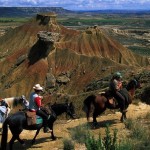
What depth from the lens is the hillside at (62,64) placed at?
192ft

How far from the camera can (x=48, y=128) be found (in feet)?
53.5

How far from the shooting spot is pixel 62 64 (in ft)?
223

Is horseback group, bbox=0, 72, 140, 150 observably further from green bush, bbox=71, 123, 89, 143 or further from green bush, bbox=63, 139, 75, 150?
green bush, bbox=63, 139, 75, 150

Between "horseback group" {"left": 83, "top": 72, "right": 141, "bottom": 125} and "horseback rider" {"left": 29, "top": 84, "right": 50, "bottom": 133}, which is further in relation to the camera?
"horseback group" {"left": 83, "top": 72, "right": 141, "bottom": 125}

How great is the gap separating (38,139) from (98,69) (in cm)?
4375

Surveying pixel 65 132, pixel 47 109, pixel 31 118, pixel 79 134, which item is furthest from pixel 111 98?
pixel 31 118

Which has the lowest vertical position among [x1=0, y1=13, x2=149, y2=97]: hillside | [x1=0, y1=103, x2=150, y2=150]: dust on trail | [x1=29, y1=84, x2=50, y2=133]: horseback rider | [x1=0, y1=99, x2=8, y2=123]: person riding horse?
[x1=0, y1=13, x2=149, y2=97]: hillside

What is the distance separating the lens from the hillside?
192 feet

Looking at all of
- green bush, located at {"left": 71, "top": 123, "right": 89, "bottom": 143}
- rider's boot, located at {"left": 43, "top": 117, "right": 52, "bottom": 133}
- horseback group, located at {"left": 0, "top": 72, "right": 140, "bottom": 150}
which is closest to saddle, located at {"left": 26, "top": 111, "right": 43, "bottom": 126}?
horseback group, located at {"left": 0, "top": 72, "right": 140, "bottom": 150}

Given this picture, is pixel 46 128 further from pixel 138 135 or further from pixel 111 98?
pixel 138 135

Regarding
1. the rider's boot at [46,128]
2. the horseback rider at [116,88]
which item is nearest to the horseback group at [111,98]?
the horseback rider at [116,88]

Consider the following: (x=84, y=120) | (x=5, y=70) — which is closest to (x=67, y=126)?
(x=84, y=120)

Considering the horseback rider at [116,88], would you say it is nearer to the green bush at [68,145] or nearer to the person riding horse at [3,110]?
the green bush at [68,145]

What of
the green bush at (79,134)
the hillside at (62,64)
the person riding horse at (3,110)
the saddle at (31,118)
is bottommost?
the hillside at (62,64)
